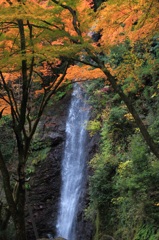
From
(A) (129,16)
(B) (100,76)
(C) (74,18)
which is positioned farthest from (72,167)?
(A) (129,16)

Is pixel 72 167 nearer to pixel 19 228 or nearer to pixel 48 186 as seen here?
pixel 48 186

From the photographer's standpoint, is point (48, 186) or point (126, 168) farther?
point (48, 186)

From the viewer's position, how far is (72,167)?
1489 centimetres

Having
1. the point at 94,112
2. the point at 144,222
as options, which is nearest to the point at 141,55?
the point at 94,112

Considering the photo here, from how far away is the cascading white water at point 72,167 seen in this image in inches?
520

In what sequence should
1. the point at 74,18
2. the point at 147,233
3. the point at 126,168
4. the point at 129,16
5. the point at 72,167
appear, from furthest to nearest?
1. the point at 72,167
2. the point at 126,168
3. the point at 147,233
4. the point at 74,18
5. the point at 129,16

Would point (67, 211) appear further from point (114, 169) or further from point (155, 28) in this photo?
point (155, 28)

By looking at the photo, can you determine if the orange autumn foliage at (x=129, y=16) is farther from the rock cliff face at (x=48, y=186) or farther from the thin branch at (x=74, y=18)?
the rock cliff face at (x=48, y=186)

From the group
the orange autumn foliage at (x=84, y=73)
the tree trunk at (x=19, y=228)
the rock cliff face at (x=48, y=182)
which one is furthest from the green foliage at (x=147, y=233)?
the rock cliff face at (x=48, y=182)

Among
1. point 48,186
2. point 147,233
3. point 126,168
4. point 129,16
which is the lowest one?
point 147,233

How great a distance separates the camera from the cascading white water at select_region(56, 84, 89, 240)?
1320 cm

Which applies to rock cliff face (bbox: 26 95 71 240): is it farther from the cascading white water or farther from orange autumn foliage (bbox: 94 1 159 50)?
orange autumn foliage (bbox: 94 1 159 50)

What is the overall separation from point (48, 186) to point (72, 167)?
6.37 ft

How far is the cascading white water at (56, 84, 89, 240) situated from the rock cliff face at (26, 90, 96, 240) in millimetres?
477
